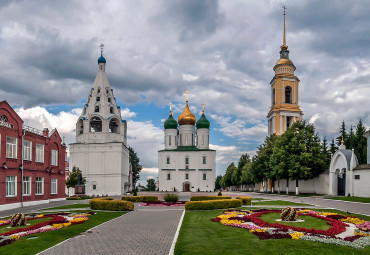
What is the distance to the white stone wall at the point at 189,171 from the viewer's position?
78688 mm

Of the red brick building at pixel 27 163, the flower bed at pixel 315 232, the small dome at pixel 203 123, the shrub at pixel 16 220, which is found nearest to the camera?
the flower bed at pixel 315 232

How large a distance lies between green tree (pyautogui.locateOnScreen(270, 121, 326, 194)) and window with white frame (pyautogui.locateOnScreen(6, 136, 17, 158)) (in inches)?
1272

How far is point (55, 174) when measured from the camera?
40125 mm

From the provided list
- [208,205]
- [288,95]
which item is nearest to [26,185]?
[208,205]

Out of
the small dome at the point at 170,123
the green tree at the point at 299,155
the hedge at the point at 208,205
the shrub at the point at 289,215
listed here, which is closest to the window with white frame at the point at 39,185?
the hedge at the point at 208,205

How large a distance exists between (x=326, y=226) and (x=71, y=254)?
10.7 meters

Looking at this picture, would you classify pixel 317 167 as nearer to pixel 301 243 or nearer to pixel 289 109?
pixel 289 109

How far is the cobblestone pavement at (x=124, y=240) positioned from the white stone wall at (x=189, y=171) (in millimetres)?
60881

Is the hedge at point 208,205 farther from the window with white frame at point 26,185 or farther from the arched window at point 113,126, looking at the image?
the arched window at point 113,126

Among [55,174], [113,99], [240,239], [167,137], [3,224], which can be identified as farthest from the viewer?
[167,137]

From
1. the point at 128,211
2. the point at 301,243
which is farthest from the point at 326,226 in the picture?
the point at 128,211

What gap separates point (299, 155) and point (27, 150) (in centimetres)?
3355

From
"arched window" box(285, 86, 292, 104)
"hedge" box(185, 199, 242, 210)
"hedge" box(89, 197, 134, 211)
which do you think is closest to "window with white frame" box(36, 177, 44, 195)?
"hedge" box(89, 197, 134, 211)

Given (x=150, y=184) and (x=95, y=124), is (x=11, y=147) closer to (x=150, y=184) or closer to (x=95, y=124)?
(x=95, y=124)
